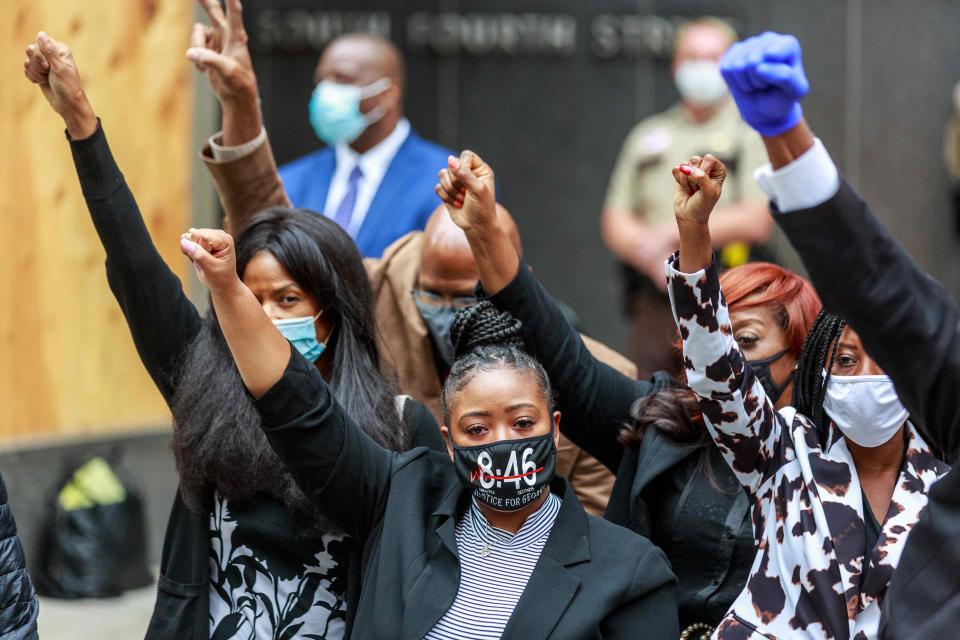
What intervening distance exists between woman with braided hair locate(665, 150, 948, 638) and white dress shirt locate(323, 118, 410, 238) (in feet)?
9.18

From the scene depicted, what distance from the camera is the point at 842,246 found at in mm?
2059

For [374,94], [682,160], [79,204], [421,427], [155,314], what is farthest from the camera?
[682,160]

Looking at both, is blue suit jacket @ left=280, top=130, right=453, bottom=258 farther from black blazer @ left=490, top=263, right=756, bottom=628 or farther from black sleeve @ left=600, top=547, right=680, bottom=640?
black sleeve @ left=600, top=547, right=680, bottom=640

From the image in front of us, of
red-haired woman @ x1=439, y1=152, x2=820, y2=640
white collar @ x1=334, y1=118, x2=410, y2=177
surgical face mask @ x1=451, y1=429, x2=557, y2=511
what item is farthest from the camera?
white collar @ x1=334, y1=118, x2=410, y2=177

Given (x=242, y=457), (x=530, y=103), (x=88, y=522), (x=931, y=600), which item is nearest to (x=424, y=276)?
(x=242, y=457)

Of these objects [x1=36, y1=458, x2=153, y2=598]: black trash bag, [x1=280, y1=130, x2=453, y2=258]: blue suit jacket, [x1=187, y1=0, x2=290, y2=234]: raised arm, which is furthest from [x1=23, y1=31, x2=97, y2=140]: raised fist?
[x1=36, y1=458, x2=153, y2=598]: black trash bag

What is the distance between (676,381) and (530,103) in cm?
488

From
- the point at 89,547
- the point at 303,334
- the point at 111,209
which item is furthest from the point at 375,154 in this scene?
the point at 111,209

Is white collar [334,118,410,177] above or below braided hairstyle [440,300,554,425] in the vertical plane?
below

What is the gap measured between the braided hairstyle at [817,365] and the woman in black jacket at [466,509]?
499 mm

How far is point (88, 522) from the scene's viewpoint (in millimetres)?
6266

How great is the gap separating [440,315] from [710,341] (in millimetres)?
1378

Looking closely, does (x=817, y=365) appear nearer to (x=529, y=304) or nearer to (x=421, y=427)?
(x=529, y=304)

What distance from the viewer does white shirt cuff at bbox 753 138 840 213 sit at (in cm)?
206
